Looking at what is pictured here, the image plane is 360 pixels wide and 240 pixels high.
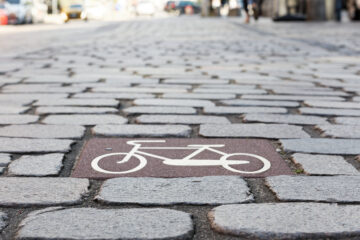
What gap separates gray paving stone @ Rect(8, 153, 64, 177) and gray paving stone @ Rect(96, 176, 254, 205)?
0.31 m

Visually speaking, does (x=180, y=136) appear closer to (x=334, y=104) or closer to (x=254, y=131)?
(x=254, y=131)

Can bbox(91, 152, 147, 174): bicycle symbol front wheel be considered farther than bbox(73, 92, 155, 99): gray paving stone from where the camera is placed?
No

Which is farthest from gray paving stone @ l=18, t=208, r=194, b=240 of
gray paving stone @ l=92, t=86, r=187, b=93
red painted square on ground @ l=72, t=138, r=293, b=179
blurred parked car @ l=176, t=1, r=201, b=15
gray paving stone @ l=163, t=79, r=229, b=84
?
blurred parked car @ l=176, t=1, r=201, b=15

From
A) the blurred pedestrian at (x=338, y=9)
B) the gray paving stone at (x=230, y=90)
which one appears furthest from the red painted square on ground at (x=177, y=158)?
the blurred pedestrian at (x=338, y=9)

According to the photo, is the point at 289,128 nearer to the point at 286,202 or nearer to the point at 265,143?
the point at 265,143

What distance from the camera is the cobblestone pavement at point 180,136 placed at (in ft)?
5.97

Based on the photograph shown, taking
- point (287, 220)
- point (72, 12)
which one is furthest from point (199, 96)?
point (72, 12)

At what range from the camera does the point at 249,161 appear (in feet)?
8.51

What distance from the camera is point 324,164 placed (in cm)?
257

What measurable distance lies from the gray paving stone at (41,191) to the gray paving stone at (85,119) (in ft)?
3.99

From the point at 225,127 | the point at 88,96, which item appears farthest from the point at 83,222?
the point at 88,96

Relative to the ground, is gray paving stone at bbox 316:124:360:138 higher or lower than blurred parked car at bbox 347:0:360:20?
lower

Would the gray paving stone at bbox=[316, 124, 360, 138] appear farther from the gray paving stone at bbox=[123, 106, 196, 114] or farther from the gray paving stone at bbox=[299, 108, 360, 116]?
the gray paving stone at bbox=[123, 106, 196, 114]

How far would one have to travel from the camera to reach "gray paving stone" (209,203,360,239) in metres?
1.73
